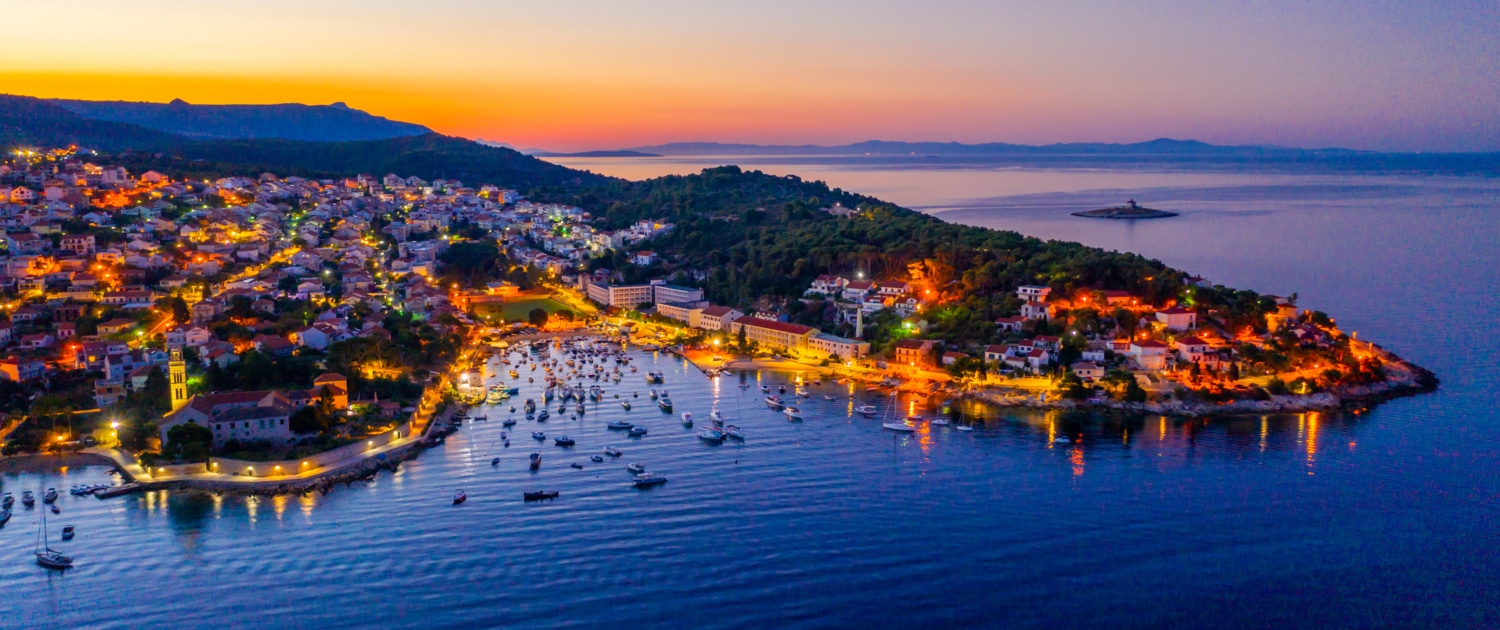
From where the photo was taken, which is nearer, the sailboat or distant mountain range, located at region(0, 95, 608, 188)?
the sailboat

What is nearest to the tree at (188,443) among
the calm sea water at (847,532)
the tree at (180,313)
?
the calm sea water at (847,532)

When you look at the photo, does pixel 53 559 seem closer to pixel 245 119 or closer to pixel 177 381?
pixel 177 381

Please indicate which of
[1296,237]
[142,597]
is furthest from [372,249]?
[1296,237]

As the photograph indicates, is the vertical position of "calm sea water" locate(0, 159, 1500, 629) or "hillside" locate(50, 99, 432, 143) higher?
"hillside" locate(50, 99, 432, 143)

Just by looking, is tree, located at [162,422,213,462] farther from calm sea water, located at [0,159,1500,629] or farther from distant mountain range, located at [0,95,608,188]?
distant mountain range, located at [0,95,608,188]

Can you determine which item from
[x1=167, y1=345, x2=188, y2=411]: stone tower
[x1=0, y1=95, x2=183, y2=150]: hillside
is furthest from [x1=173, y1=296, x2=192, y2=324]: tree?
[x1=0, y1=95, x2=183, y2=150]: hillside

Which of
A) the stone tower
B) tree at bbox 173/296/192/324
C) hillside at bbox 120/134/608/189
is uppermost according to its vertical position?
hillside at bbox 120/134/608/189
